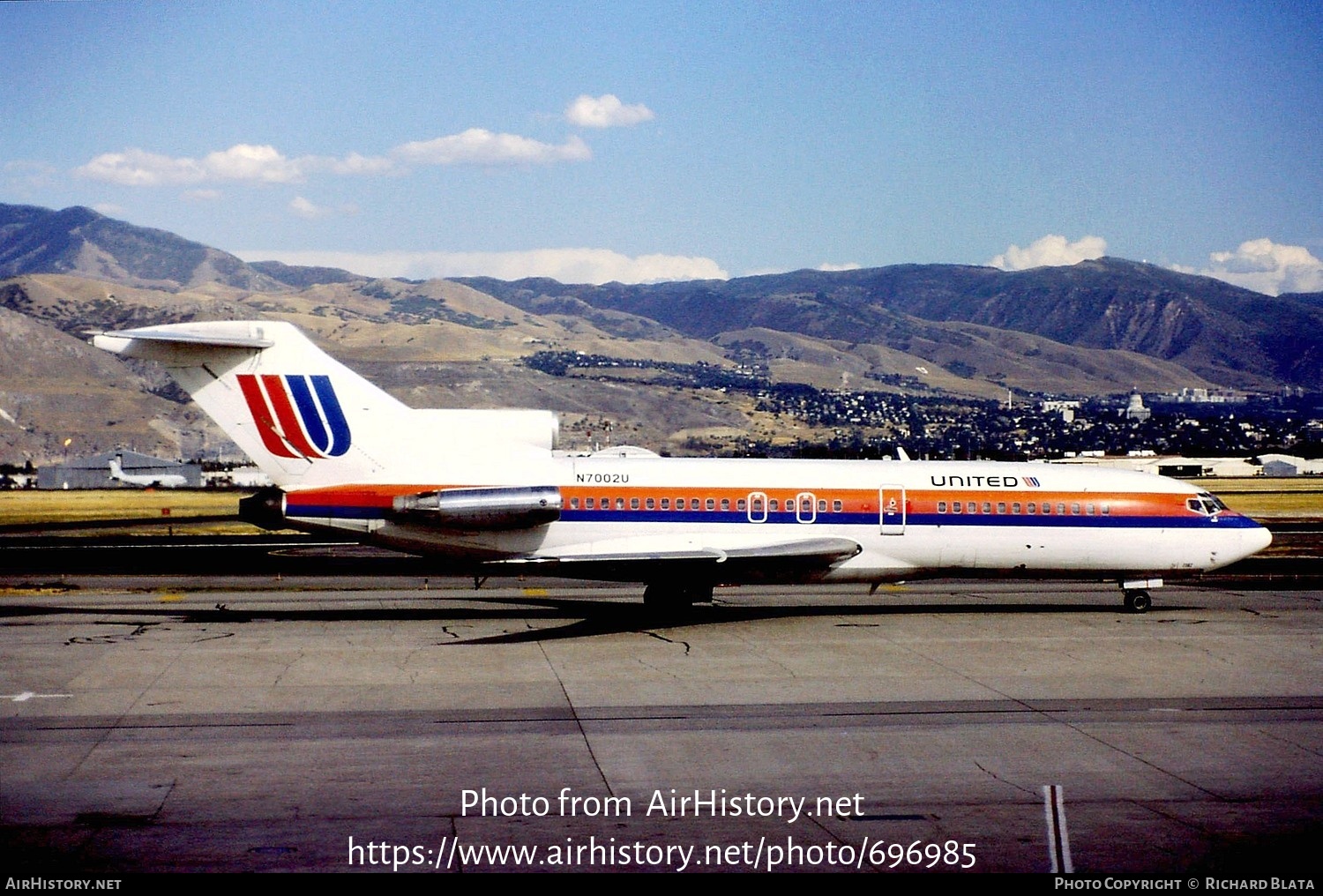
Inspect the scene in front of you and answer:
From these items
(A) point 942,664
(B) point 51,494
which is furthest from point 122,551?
(B) point 51,494

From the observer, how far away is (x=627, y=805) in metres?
13.4

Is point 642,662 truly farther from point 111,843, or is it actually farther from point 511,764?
point 111,843

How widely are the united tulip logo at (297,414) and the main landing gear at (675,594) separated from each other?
7503 millimetres

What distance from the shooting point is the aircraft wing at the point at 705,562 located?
26.0 meters

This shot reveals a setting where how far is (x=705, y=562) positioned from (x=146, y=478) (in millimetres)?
98997

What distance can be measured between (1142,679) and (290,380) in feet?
57.8

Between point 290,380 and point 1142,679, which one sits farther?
point 290,380

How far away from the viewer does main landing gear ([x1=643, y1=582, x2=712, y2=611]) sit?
2781cm

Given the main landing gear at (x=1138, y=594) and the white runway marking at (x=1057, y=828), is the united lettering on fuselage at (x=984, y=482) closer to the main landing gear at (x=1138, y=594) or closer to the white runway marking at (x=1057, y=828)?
the main landing gear at (x=1138, y=594)

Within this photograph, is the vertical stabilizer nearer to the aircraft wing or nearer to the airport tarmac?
the airport tarmac

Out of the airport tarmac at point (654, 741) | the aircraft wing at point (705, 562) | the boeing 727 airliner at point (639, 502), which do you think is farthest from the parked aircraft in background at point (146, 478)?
the aircraft wing at point (705, 562)

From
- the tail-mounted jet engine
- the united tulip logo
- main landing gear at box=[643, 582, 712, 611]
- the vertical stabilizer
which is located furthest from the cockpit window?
the united tulip logo

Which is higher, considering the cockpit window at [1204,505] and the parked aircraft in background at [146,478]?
the cockpit window at [1204,505]

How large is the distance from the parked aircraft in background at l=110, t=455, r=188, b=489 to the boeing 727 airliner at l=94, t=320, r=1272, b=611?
8892 cm
